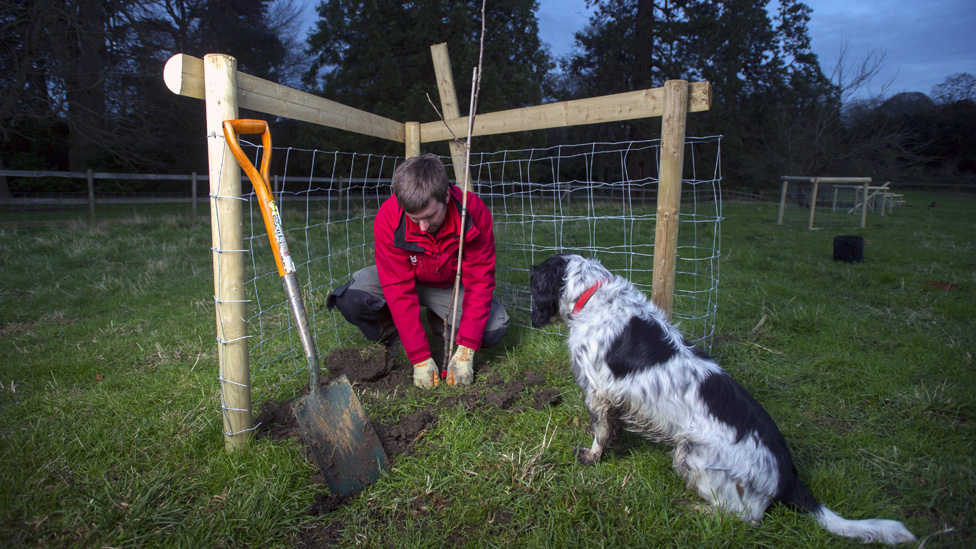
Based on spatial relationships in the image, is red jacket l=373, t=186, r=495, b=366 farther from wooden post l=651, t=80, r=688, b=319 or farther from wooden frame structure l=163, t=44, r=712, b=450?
wooden post l=651, t=80, r=688, b=319

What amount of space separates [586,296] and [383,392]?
146cm

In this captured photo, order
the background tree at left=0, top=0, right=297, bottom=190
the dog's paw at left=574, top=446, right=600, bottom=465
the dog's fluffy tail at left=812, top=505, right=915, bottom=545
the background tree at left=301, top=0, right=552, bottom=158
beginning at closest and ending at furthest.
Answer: the dog's fluffy tail at left=812, top=505, right=915, bottom=545 → the dog's paw at left=574, top=446, right=600, bottom=465 → the background tree at left=0, top=0, right=297, bottom=190 → the background tree at left=301, top=0, right=552, bottom=158

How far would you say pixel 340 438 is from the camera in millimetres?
2309

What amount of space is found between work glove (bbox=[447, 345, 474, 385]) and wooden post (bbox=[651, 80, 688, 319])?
1.31 meters

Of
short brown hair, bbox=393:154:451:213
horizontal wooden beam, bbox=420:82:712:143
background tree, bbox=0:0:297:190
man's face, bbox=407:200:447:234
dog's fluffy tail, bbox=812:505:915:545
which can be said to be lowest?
dog's fluffy tail, bbox=812:505:915:545

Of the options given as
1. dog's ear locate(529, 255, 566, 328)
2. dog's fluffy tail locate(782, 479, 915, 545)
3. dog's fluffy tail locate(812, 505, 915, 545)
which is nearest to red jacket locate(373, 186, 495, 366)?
dog's ear locate(529, 255, 566, 328)

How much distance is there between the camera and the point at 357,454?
7.58 ft

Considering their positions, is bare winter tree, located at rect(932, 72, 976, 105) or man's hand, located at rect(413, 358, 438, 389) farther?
bare winter tree, located at rect(932, 72, 976, 105)

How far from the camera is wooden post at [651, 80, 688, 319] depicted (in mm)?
2818

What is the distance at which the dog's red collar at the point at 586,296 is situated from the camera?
2562mm

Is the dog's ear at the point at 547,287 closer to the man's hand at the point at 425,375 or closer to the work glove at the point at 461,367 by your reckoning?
the work glove at the point at 461,367

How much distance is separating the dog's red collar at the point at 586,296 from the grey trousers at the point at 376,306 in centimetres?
97

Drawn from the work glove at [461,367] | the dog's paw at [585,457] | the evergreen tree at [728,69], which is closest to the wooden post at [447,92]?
the work glove at [461,367]

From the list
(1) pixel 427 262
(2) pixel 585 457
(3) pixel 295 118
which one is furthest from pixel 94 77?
(2) pixel 585 457
